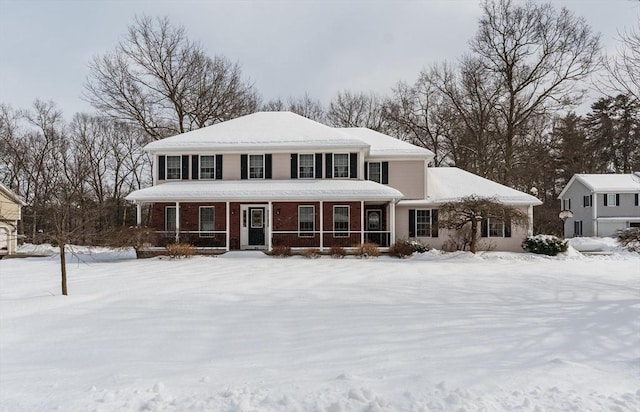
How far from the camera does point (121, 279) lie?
39.1ft

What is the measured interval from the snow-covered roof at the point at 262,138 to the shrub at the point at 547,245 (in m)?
8.99

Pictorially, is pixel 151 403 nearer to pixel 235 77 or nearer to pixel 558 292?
pixel 558 292

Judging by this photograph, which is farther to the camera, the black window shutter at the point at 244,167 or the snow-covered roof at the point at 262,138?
the black window shutter at the point at 244,167

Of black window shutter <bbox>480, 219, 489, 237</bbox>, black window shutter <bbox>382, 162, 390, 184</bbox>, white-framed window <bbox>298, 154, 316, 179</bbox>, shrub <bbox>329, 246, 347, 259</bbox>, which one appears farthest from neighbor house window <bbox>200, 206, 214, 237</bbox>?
black window shutter <bbox>480, 219, 489, 237</bbox>

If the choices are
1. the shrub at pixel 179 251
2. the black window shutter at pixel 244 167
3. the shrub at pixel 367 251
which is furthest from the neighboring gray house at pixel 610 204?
the shrub at pixel 179 251

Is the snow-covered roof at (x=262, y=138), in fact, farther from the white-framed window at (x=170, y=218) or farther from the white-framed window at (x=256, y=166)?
the white-framed window at (x=170, y=218)

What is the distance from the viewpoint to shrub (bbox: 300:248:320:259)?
60.0ft

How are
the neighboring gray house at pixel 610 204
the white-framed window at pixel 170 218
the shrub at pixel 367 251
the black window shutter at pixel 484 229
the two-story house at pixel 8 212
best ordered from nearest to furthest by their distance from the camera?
1. the shrub at pixel 367 251
2. the white-framed window at pixel 170 218
3. the black window shutter at pixel 484 229
4. the two-story house at pixel 8 212
5. the neighboring gray house at pixel 610 204

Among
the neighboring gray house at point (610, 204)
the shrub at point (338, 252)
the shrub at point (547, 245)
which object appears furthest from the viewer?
the neighboring gray house at point (610, 204)

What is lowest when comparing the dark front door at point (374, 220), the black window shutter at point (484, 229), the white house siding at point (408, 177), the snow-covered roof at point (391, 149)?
the black window shutter at point (484, 229)

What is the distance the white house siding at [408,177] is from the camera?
21.9 m

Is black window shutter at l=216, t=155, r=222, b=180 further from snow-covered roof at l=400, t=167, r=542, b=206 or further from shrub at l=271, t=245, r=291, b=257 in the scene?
snow-covered roof at l=400, t=167, r=542, b=206

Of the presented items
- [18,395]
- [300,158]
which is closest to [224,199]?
[300,158]

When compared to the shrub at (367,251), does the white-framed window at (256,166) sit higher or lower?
higher
